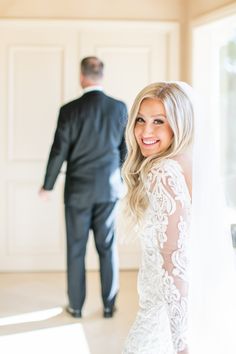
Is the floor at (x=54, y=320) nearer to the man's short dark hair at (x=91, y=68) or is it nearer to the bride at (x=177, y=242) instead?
the man's short dark hair at (x=91, y=68)

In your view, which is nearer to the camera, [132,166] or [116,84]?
[132,166]

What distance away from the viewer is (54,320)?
3.67 meters

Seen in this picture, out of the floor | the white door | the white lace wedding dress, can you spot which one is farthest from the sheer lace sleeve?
the white door

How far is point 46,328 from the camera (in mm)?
3514

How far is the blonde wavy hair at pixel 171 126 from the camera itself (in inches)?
60.6

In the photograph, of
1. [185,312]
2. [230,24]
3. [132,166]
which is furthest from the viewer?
[230,24]

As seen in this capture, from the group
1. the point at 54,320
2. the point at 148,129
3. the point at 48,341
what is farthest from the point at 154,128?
the point at 54,320

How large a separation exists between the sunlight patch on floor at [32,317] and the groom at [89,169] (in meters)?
0.17

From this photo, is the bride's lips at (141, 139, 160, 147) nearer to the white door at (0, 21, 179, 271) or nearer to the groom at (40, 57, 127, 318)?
the groom at (40, 57, 127, 318)

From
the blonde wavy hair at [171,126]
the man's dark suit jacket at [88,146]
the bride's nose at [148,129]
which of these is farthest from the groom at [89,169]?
the bride's nose at [148,129]

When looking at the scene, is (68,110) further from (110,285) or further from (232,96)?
(232,96)

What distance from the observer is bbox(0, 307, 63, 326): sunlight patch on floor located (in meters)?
3.63

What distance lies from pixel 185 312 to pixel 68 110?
2311mm

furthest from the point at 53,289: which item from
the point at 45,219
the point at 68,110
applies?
the point at 68,110
